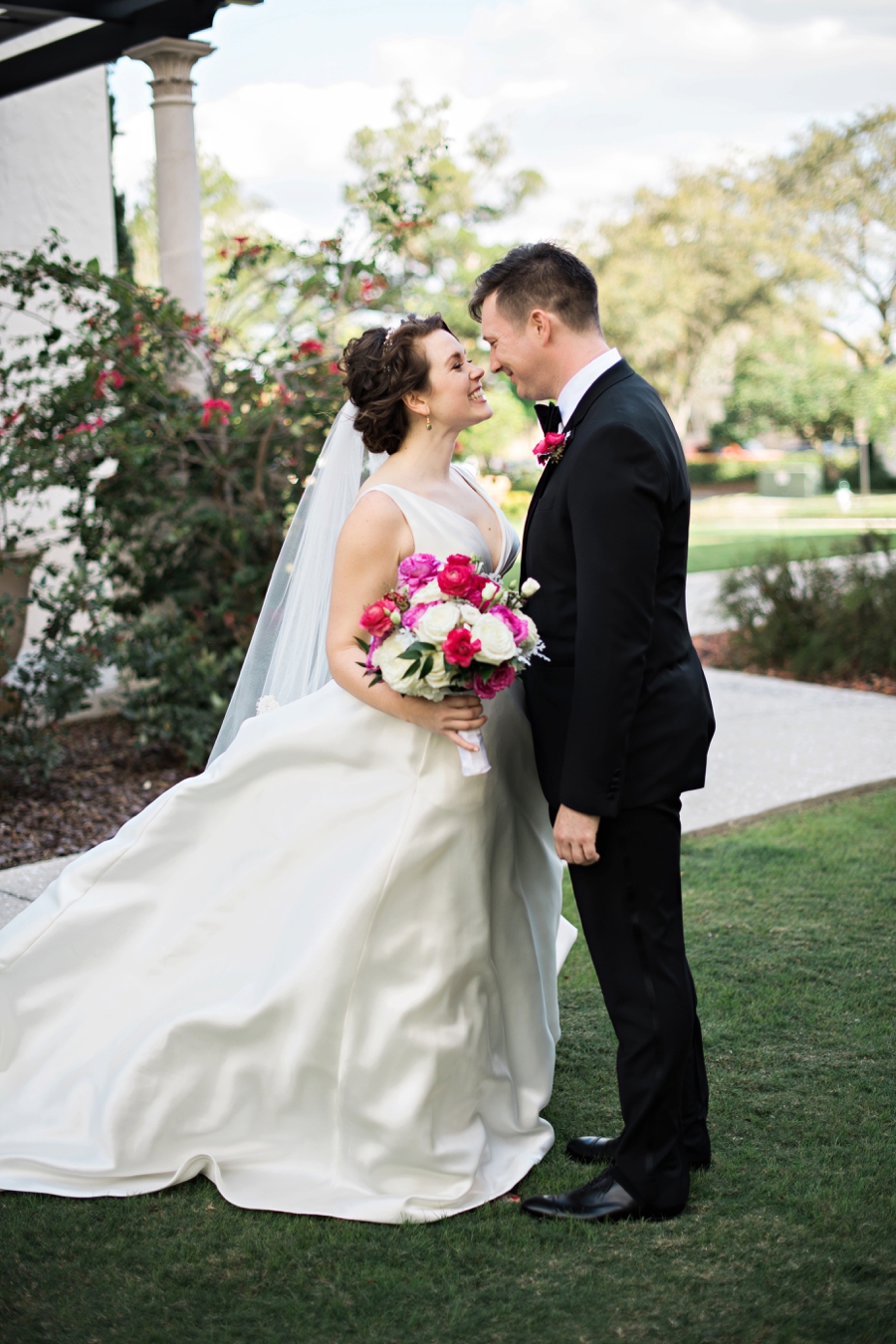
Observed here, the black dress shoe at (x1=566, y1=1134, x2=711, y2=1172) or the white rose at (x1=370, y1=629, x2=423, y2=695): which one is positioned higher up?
the white rose at (x1=370, y1=629, x2=423, y2=695)

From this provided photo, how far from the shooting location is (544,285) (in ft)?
9.40

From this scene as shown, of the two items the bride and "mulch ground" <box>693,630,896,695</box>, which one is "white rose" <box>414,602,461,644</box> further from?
"mulch ground" <box>693,630,896,695</box>

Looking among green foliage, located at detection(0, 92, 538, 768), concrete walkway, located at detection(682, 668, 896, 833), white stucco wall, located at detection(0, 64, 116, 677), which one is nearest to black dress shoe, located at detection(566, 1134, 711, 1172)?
concrete walkway, located at detection(682, 668, 896, 833)

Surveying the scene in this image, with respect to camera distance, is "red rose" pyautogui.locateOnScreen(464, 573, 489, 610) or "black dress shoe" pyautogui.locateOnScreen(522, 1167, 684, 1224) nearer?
"red rose" pyautogui.locateOnScreen(464, 573, 489, 610)

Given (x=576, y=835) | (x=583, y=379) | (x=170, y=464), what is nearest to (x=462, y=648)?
(x=576, y=835)

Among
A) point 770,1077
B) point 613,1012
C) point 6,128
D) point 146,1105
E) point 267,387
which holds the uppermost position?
point 6,128

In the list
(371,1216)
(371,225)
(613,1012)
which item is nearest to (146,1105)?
(371,1216)

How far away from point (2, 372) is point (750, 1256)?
580 centimetres

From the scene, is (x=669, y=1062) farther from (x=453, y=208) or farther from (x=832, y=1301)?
(x=453, y=208)

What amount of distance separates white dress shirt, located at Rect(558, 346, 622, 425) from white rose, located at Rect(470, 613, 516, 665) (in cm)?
58

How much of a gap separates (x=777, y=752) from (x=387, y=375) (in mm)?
4845

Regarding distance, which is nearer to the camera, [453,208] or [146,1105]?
[146,1105]

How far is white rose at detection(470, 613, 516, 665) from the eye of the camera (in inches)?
104

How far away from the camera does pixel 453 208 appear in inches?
1416
